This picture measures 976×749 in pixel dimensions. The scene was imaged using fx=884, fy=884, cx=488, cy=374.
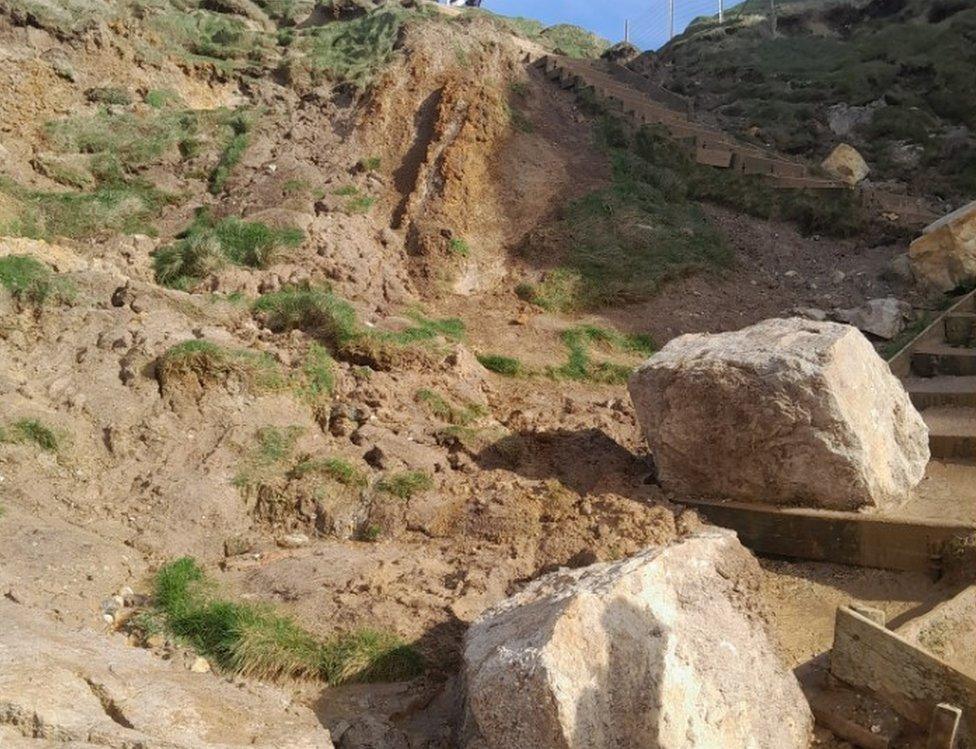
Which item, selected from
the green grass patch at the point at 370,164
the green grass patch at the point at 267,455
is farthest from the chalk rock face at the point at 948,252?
the green grass patch at the point at 267,455

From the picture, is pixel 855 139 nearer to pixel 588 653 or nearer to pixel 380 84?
pixel 380 84

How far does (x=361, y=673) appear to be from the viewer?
16.1 feet

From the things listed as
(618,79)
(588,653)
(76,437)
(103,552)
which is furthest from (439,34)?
(588,653)

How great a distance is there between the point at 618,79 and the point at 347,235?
41.3 ft

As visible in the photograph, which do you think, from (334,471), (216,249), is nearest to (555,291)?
(216,249)

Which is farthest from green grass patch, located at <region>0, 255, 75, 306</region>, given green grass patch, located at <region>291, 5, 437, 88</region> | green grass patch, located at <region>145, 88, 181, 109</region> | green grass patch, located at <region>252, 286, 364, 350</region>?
green grass patch, located at <region>291, 5, 437, 88</region>

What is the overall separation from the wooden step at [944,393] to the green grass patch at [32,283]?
7401 mm

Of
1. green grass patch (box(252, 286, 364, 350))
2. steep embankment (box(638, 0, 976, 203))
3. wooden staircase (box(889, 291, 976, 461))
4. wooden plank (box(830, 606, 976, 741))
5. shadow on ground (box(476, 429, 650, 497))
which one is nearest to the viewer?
wooden plank (box(830, 606, 976, 741))

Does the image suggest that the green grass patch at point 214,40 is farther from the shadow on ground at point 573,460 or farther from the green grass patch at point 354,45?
the shadow on ground at point 573,460

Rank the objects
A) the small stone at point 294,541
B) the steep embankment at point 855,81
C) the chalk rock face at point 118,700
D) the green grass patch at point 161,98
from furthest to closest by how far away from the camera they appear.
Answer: the steep embankment at point 855,81, the green grass patch at point 161,98, the small stone at point 294,541, the chalk rock face at point 118,700

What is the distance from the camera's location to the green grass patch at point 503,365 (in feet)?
30.6

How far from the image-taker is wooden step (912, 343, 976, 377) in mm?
8375

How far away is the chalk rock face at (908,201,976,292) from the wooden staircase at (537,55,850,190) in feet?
12.1

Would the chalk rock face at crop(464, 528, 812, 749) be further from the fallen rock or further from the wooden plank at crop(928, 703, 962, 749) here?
the fallen rock
